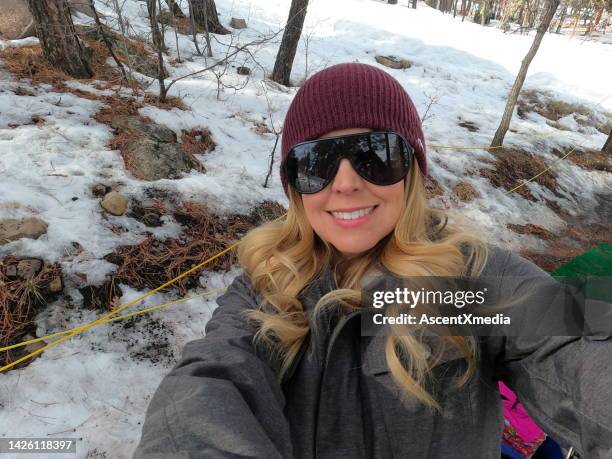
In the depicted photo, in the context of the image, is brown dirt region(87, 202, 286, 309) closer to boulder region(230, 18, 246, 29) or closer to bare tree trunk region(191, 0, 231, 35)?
bare tree trunk region(191, 0, 231, 35)

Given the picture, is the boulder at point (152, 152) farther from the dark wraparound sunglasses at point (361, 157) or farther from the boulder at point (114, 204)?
the dark wraparound sunglasses at point (361, 157)

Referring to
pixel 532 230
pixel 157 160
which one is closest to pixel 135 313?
pixel 157 160

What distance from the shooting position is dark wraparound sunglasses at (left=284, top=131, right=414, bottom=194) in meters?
1.32

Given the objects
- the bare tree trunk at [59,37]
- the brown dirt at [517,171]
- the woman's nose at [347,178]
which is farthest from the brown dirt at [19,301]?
the brown dirt at [517,171]

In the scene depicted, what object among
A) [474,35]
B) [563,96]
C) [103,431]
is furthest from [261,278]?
[474,35]

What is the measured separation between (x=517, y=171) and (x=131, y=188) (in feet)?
21.1

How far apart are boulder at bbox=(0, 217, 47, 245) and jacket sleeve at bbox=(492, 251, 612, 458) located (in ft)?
9.65

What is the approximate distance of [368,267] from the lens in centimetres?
144

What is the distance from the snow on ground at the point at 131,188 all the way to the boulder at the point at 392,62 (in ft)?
1.43

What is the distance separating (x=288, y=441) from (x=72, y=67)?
5.22 metres

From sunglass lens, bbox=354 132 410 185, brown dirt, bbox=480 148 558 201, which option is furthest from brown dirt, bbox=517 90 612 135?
sunglass lens, bbox=354 132 410 185

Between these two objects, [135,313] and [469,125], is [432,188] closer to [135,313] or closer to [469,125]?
[469,125]

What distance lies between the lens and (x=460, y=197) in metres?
5.38

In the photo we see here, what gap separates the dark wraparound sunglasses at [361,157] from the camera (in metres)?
1.32
